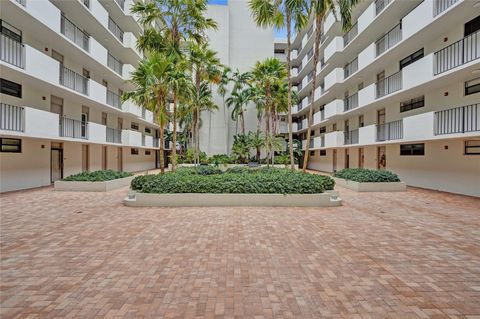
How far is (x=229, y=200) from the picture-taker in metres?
10.0

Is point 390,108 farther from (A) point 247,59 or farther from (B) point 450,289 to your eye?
(A) point 247,59

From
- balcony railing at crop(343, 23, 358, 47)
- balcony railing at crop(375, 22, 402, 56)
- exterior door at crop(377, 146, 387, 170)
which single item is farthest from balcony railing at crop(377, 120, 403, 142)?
balcony railing at crop(343, 23, 358, 47)

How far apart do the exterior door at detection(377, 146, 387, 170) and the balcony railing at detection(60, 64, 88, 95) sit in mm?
21833

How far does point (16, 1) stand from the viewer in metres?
11.2

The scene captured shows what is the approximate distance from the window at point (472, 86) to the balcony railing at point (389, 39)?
5473mm

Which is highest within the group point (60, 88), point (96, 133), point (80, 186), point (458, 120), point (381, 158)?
point (60, 88)

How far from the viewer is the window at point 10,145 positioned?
496 inches

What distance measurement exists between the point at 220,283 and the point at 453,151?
15100 millimetres

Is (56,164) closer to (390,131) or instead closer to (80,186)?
(80,186)

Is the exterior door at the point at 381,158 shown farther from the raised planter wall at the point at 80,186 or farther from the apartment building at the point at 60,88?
the raised planter wall at the point at 80,186

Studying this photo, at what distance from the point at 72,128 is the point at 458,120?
68.4 feet

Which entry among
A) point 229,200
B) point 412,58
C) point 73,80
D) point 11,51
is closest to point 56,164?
point 73,80

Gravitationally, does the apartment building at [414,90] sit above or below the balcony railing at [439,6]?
below

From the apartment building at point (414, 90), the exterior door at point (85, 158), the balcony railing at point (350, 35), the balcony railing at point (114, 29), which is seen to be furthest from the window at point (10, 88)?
the balcony railing at point (350, 35)
